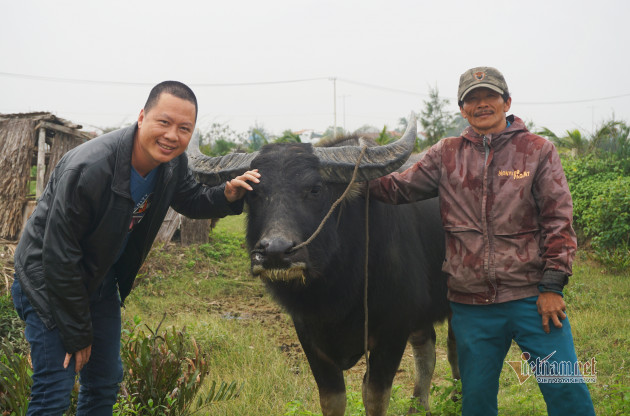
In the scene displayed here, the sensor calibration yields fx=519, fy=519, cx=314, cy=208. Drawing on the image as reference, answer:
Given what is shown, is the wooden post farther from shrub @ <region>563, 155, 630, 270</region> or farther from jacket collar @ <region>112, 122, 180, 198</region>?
shrub @ <region>563, 155, 630, 270</region>

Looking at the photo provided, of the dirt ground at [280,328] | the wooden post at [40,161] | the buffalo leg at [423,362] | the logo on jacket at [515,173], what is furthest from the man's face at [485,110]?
the wooden post at [40,161]

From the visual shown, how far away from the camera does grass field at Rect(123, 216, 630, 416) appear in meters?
3.79

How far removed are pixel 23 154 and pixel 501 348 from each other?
27.2ft

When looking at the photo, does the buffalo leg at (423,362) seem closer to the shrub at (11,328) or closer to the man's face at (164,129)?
the man's face at (164,129)

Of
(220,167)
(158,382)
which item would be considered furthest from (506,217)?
(158,382)

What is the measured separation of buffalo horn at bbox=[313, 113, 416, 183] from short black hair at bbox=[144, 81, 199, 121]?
92 centimetres

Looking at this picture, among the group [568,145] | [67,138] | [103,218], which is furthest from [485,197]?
[568,145]

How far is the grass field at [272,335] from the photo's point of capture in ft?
12.4

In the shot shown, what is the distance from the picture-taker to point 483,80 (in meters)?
2.59

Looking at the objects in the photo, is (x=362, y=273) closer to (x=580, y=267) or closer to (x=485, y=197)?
(x=485, y=197)

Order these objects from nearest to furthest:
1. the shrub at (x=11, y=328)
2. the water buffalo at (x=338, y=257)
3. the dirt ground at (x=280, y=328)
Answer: the water buffalo at (x=338, y=257)
the shrub at (x=11, y=328)
the dirt ground at (x=280, y=328)

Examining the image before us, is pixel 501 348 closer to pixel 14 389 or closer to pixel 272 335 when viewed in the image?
pixel 14 389

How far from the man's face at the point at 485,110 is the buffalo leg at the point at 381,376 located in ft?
4.78

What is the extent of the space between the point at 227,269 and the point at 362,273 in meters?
6.33
